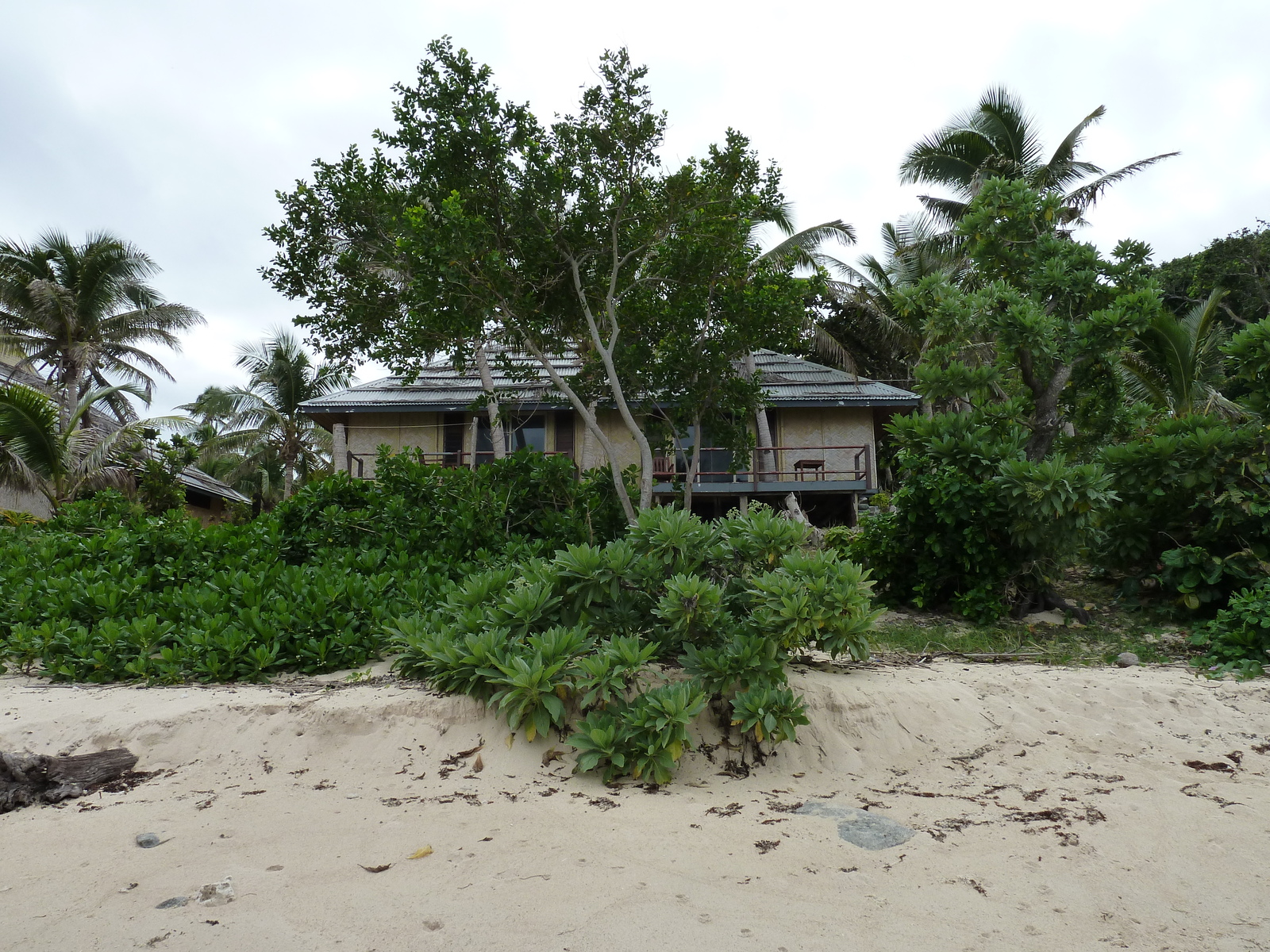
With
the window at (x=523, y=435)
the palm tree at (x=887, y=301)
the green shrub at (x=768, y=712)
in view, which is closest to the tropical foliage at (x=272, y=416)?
the window at (x=523, y=435)

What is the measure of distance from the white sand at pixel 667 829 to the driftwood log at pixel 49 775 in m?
0.12

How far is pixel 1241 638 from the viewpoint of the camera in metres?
6.05

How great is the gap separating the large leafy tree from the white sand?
13.0ft

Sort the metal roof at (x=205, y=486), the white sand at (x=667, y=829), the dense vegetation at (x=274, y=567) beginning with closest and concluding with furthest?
the white sand at (x=667, y=829)
the dense vegetation at (x=274, y=567)
the metal roof at (x=205, y=486)

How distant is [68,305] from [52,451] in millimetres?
13571

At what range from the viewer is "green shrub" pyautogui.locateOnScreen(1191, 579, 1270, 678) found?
5.73 meters

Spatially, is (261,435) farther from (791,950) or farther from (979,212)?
(791,950)

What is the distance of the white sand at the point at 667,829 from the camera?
2773 mm

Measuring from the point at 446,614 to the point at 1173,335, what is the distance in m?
11.4

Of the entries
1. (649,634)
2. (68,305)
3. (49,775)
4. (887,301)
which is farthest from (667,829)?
(68,305)

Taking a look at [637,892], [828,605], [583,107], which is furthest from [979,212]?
[637,892]

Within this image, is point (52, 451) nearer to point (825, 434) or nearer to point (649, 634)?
point (649, 634)

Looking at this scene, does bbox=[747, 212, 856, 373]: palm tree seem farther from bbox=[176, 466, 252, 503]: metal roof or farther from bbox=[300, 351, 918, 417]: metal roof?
bbox=[176, 466, 252, 503]: metal roof

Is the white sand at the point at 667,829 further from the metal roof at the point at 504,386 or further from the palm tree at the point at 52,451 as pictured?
the metal roof at the point at 504,386
